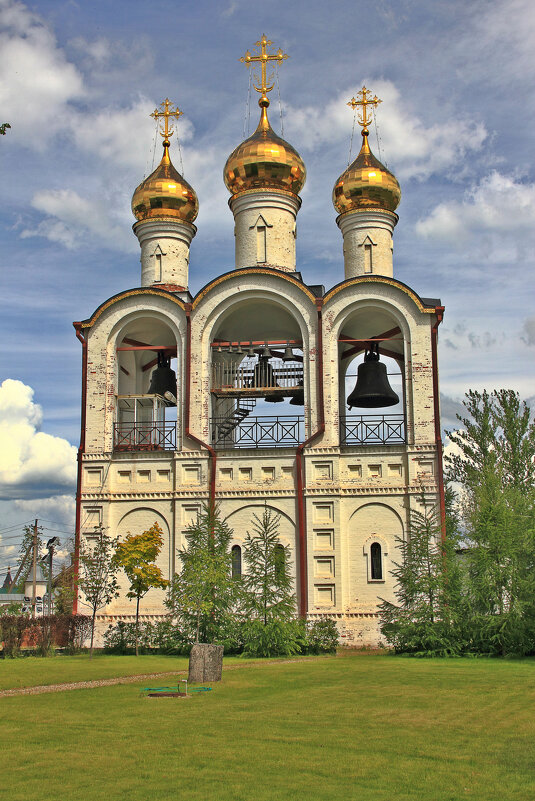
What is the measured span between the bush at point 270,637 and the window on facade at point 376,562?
142 inches

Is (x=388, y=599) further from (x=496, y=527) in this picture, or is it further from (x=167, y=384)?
(x=167, y=384)

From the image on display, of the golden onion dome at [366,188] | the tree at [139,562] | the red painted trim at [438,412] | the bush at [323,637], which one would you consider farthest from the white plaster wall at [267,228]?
the bush at [323,637]

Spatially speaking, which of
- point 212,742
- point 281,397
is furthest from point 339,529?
point 212,742

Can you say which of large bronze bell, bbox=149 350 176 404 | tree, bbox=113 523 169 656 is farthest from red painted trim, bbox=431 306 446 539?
large bronze bell, bbox=149 350 176 404

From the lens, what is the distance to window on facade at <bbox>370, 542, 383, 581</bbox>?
24.3m

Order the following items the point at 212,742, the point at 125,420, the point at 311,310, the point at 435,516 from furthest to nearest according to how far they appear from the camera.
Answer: the point at 125,420, the point at 311,310, the point at 435,516, the point at 212,742

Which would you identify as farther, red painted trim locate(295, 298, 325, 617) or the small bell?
the small bell

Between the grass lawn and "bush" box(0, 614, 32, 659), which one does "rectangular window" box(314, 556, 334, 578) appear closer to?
"bush" box(0, 614, 32, 659)

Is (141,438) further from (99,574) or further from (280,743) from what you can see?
(280,743)

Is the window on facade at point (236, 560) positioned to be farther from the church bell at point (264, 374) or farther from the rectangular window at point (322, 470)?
the church bell at point (264, 374)

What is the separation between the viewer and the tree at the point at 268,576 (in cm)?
2123

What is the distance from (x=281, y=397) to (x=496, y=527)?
8590mm

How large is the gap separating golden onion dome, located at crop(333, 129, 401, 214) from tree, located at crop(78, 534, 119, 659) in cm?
1273

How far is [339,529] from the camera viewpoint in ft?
79.7
